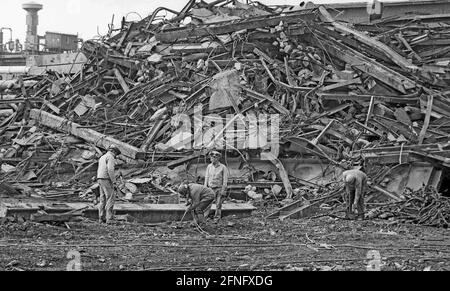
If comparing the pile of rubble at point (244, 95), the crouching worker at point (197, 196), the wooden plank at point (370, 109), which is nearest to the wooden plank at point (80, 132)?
the pile of rubble at point (244, 95)

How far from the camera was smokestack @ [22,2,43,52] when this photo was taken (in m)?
38.7

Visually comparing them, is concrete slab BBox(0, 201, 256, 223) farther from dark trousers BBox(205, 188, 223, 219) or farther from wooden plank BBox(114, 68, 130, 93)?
wooden plank BBox(114, 68, 130, 93)

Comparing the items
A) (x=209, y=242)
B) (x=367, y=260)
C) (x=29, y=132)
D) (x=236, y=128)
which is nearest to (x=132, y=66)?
(x=29, y=132)

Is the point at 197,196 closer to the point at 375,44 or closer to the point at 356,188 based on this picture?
the point at 356,188

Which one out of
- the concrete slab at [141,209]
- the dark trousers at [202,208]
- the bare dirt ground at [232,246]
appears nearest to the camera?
the bare dirt ground at [232,246]

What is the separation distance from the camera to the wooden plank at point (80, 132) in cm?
1962

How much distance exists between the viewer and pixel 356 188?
51.5 feet

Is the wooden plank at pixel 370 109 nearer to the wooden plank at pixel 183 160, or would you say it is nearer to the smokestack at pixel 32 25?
the wooden plank at pixel 183 160

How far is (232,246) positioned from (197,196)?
6.03ft

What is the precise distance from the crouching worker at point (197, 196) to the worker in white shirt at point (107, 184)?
1.51 meters

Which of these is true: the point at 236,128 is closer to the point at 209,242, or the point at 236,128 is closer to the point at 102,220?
the point at 102,220

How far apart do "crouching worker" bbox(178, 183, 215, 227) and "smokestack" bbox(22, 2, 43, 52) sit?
84.1 feet

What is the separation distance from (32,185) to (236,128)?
4798 millimetres

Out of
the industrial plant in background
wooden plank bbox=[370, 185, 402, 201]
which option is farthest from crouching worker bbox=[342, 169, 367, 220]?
the industrial plant in background
